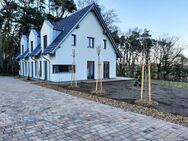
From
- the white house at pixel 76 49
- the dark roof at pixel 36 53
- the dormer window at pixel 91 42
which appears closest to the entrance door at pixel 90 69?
the white house at pixel 76 49

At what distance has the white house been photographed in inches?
661

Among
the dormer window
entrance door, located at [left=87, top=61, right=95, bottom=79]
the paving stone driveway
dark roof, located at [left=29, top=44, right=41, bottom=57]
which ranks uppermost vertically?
the dormer window

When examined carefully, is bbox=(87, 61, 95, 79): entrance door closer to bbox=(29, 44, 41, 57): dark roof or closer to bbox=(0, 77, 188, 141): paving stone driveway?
bbox=(29, 44, 41, 57): dark roof

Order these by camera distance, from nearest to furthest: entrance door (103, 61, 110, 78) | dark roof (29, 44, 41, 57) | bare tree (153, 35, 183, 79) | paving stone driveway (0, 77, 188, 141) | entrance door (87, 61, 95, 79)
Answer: paving stone driveway (0, 77, 188, 141)
entrance door (87, 61, 95, 79)
dark roof (29, 44, 41, 57)
entrance door (103, 61, 110, 78)
bare tree (153, 35, 183, 79)

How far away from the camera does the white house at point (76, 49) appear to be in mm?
16781

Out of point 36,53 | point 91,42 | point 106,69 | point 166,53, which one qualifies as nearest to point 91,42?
point 91,42

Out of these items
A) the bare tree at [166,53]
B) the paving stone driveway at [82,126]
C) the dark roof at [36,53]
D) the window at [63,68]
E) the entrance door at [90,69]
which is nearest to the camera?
the paving stone driveway at [82,126]

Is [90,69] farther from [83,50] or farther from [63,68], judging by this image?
[63,68]

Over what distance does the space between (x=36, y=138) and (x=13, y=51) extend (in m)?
31.0

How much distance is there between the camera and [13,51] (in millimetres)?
32188

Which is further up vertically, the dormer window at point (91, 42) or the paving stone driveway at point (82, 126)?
the dormer window at point (91, 42)

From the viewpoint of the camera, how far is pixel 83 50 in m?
18.3

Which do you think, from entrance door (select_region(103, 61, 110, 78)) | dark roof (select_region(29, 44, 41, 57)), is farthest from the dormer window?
dark roof (select_region(29, 44, 41, 57))

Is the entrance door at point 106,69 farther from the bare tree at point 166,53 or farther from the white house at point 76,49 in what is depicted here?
the bare tree at point 166,53
